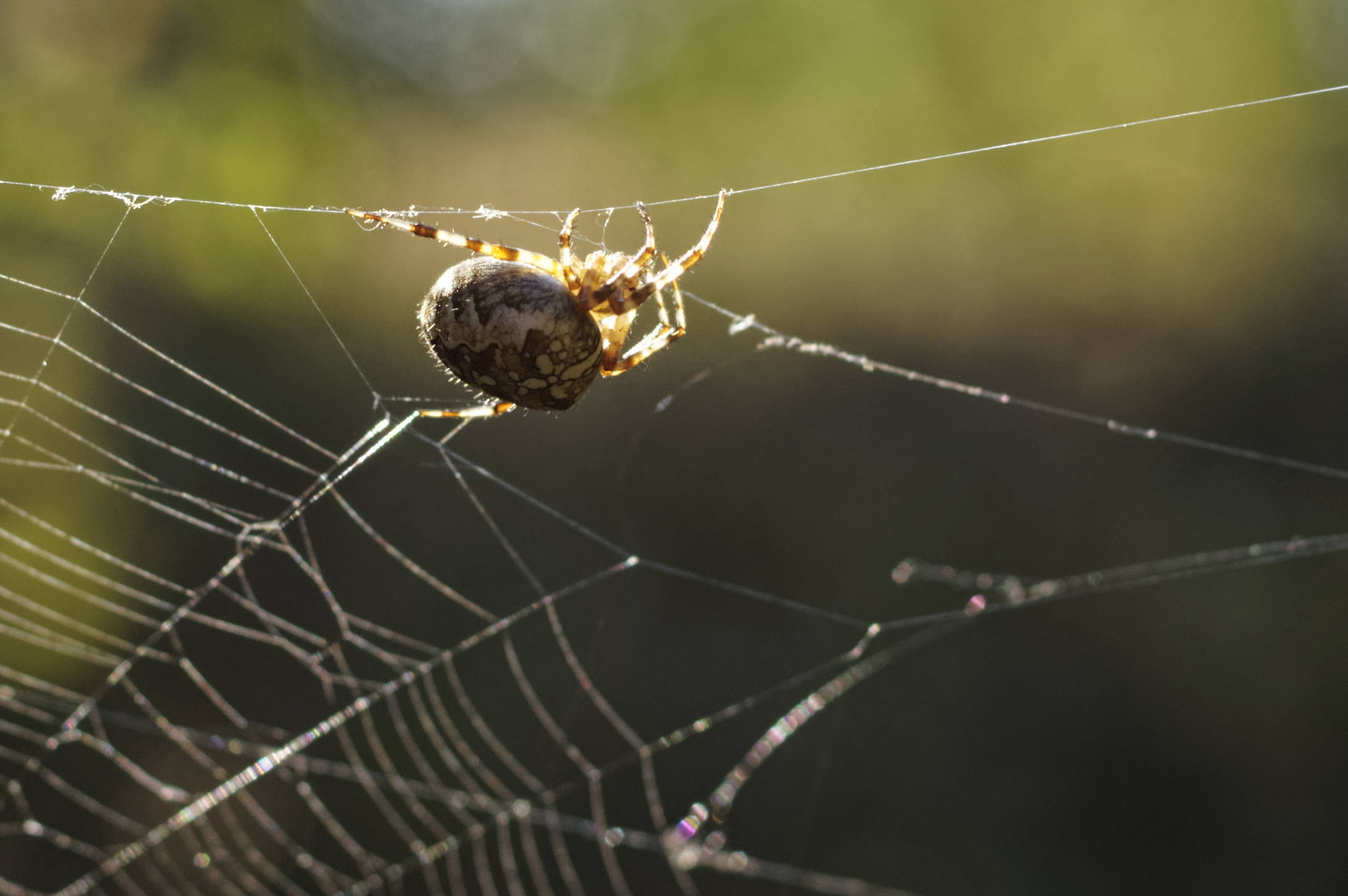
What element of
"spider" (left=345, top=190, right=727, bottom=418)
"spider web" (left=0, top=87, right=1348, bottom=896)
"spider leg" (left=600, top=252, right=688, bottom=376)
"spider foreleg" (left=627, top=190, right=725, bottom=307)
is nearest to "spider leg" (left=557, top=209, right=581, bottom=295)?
"spider" (left=345, top=190, right=727, bottom=418)

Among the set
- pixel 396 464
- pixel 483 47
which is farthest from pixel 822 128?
pixel 396 464

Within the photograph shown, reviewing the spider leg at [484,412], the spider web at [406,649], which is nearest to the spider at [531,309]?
the spider leg at [484,412]

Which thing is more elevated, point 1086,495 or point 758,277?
point 758,277

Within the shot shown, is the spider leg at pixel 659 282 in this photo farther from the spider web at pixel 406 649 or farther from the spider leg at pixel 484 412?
the spider web at pixel 406 649

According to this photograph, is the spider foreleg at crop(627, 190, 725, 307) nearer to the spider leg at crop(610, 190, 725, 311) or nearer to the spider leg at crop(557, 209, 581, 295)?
the spider leg at crop(610, 190, 725, 311)

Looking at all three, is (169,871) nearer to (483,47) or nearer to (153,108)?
(153,108)
